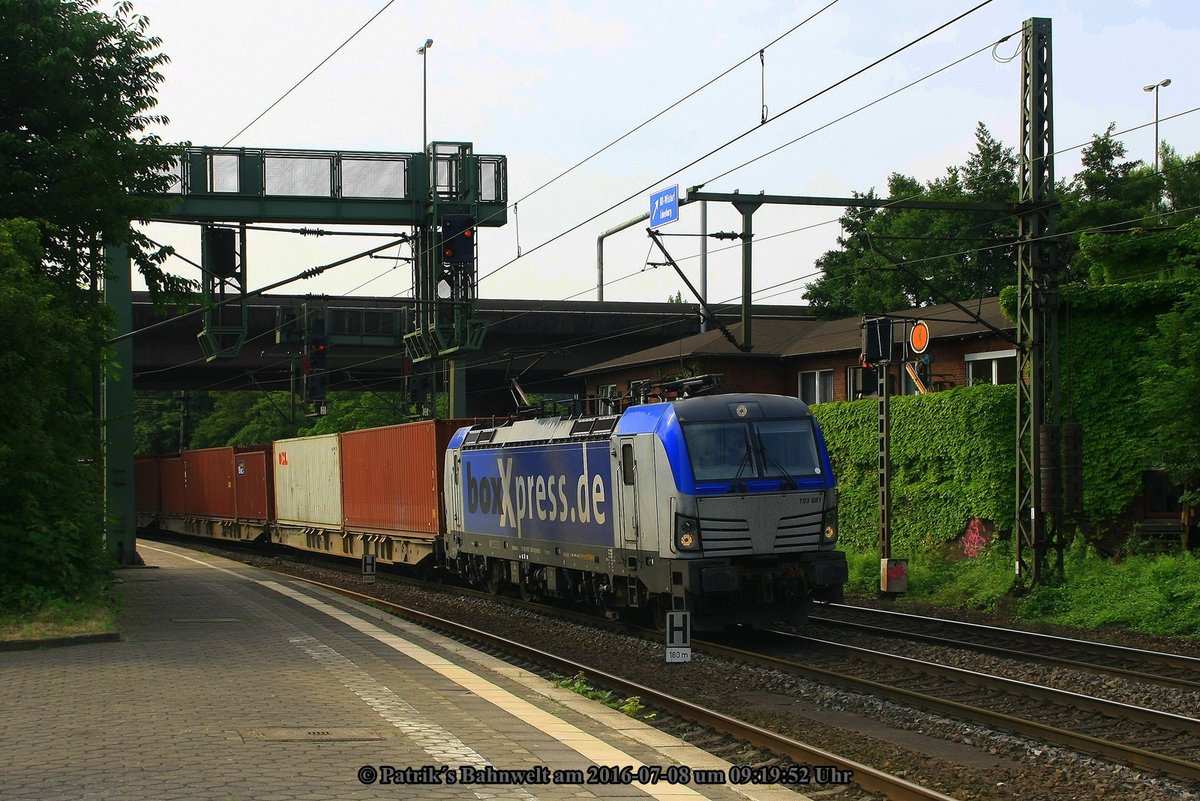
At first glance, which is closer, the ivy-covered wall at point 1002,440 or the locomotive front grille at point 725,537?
the locomotive front grille at point 725,537

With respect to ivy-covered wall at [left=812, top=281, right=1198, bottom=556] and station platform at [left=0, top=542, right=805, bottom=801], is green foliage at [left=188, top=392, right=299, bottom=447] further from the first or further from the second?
station platform at [left=0, top=542, right=805, bottom=801]

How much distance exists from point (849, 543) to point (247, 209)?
14.9 m

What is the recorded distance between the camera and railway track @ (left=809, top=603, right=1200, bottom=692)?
45.0ft

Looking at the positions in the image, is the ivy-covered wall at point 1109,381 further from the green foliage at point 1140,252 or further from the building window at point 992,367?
the building window at point 992,367

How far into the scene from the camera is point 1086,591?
63.2 ft

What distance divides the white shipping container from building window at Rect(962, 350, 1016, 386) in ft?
51.4

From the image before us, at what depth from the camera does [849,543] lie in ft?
95.1

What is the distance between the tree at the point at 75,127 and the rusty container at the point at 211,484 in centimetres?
2396

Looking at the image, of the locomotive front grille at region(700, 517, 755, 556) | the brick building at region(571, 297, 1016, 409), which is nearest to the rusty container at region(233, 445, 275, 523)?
the brick building at region(571, 297, 1016, 409)

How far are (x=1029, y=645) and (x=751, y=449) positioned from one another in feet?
13.7

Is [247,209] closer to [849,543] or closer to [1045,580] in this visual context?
[849,543]

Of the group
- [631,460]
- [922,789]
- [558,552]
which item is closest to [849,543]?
[558,552]

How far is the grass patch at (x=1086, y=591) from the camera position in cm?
1789

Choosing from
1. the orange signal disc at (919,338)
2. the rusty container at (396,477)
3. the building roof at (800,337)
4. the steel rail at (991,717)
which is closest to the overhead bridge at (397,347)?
the building roof at (800,337)
